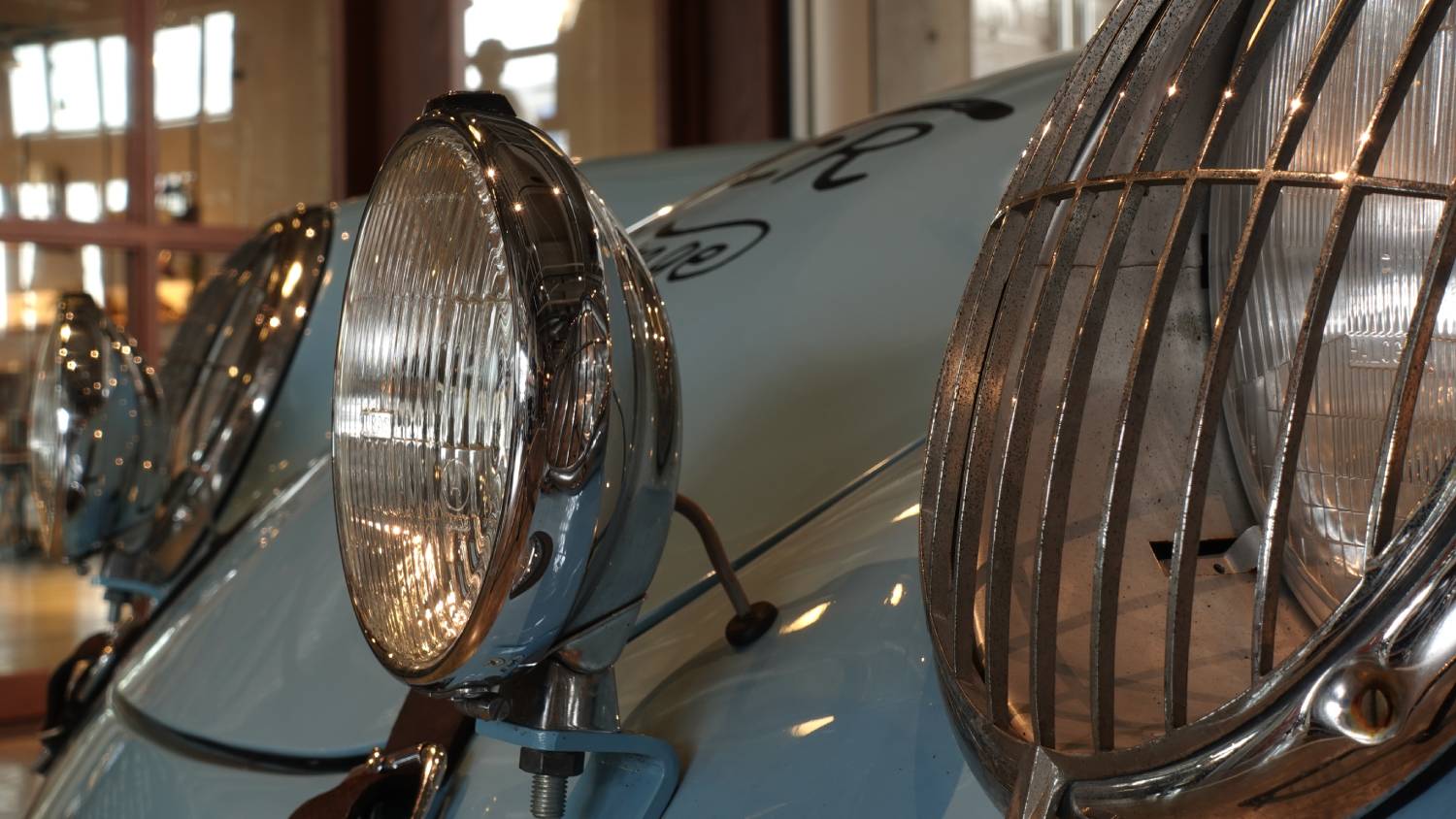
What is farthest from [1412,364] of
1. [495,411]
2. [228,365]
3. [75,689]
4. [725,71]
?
[725,71]

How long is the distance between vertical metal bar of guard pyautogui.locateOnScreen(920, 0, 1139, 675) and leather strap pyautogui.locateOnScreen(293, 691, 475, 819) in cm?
29

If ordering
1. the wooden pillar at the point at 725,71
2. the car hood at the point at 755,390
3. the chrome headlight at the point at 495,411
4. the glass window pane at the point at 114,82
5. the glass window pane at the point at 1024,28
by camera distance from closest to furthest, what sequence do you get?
the chrome headlight at the point at 495,411, the car hood at the point at 755,390, the glass window pane at the point at 114,82, the wooden pillar at the point at 725,71, the glass window pane at the point at 1024,28

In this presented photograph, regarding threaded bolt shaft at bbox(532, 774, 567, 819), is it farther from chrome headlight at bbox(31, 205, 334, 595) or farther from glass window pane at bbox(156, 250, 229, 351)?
glass window pane at bbox(156, 250, 229, 351)

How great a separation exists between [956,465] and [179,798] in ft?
1.76

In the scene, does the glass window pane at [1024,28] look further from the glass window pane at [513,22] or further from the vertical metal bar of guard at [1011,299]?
the vertical metal bar of guard at [1011,299]

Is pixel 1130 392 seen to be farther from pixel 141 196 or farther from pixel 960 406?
pixel 141 196

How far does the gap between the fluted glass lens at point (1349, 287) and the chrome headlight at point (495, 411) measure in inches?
9.0

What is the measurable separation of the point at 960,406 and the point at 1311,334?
168 millimetres

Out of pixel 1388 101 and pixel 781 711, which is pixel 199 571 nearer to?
pixel 781 711

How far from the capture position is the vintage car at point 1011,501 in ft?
1.33

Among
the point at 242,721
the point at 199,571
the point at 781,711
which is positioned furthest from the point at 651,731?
the point at 199,571

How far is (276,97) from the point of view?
4.22 meters

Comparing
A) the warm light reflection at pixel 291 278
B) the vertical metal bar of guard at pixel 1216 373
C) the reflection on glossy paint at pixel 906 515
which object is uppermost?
the vertical metal bar of guard at pixel 1216 373

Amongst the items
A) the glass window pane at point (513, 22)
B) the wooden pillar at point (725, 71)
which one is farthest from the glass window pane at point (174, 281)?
the wooden pillar at point (725, 71)
